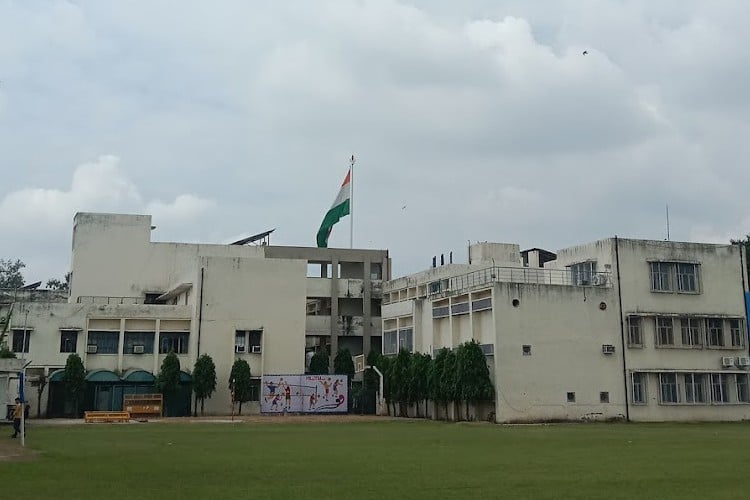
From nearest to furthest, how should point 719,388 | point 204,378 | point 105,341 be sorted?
1. point 719,388
2. point 204,378
3. point 105,341

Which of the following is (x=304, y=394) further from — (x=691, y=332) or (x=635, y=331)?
(x=691, y=332)

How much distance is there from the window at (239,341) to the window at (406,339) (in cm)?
1002

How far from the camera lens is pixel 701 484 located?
48.3 ft

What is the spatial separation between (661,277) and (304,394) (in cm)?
2166

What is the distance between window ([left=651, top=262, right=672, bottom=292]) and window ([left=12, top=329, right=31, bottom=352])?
36.5m

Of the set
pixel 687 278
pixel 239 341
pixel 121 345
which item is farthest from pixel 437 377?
pixel 121 345

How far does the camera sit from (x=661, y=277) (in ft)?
149

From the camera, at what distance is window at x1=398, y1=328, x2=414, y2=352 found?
51.7 meters

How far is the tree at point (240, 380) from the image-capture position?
50.3 metres

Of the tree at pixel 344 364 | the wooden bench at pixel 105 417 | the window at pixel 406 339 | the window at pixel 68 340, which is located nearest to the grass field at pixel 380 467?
the wooden bench at pixel 105 417

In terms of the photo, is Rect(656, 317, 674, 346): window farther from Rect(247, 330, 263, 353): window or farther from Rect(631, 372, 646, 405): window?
Rect(247, 330, 263, 353): window

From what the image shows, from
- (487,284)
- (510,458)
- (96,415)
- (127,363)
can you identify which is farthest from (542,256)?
(510,458)

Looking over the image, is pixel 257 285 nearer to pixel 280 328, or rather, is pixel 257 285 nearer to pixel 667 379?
pixel 280 328

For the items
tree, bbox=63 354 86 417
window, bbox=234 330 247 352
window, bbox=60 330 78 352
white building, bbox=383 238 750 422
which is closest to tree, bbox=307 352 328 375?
window, bbox=234 330 247 352
